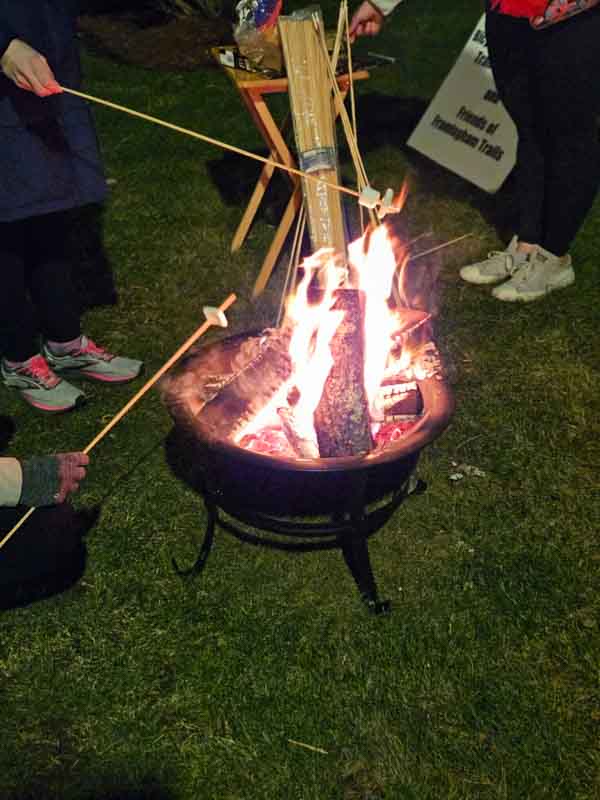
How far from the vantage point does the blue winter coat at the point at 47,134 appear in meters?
3.22

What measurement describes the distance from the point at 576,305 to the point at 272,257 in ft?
6.00

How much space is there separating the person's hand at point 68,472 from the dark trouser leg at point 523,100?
10.2 feet

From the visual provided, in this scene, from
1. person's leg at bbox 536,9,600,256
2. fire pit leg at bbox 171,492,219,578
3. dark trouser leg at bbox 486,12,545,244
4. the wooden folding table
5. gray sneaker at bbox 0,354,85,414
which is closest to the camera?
fire pit leg at bbox 171,492,219,578

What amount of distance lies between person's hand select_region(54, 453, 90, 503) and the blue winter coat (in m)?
1.39

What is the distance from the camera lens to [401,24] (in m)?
8.78

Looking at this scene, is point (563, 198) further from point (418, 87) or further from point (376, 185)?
point (418, 87)

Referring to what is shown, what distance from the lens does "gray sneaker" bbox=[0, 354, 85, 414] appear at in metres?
4.00

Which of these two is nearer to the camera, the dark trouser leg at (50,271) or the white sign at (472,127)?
the dark trouser leg at (50,271)

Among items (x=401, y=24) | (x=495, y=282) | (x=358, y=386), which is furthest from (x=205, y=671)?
(x=401, y=24)

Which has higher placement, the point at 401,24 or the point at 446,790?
the point at 401,24

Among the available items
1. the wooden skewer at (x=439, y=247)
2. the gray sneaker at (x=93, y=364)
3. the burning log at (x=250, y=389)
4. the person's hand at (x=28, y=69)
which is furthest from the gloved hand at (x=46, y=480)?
the wooden skewer at (x=439, y=247)

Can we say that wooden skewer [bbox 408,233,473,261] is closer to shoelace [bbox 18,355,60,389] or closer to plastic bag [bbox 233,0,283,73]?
plastic bag [bbox 233,0,283,73]

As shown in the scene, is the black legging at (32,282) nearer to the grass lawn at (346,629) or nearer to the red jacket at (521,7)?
the grass lawn at (346,629)

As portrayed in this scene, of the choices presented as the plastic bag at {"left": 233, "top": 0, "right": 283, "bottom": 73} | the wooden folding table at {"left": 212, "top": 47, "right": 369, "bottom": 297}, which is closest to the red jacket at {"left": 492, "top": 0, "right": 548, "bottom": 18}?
the wooden folding table at {"left": 212, "top": 47, "right": 369, "bottom": 297}
